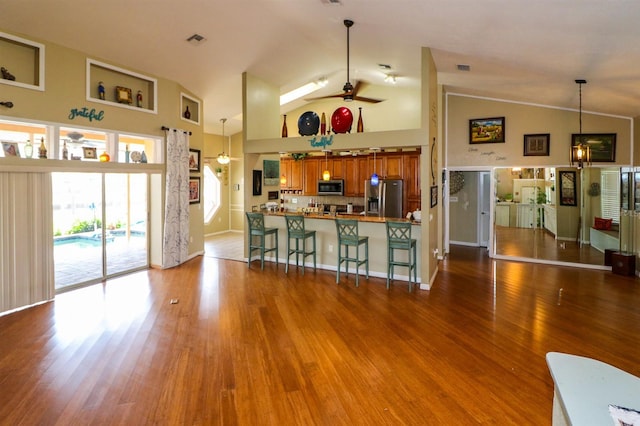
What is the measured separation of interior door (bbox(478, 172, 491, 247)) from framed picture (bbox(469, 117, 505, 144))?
3.08 feet

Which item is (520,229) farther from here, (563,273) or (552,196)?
(563,273)

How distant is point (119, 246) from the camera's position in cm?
622

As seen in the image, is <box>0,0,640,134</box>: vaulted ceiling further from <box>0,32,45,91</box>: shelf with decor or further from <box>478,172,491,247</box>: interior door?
<box>478,172,491,247</box>: interior door

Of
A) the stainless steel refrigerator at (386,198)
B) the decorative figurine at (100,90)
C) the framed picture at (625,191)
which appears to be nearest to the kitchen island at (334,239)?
the stainless steel refrigerator at (386,198)

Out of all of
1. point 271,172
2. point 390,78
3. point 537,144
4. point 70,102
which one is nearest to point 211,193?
point 271,172

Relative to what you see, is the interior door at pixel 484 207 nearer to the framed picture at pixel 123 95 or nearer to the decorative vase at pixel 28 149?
the framed picture at pixel 123 95

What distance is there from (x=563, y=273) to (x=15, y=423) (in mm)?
7488

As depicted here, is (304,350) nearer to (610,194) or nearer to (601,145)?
(610,194)

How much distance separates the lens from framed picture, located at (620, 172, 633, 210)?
6.30m

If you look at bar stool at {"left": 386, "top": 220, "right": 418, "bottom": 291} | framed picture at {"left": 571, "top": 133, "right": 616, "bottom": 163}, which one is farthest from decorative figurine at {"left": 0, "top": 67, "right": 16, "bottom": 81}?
framed picture at {"left": 571, "top": 133, "right": 616, "bottom": 163}

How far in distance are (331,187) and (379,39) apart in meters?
4.73

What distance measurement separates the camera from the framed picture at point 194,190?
7398 millimetres

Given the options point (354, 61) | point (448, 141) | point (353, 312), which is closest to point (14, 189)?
point (353, 312)

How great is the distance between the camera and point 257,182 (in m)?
7.37
